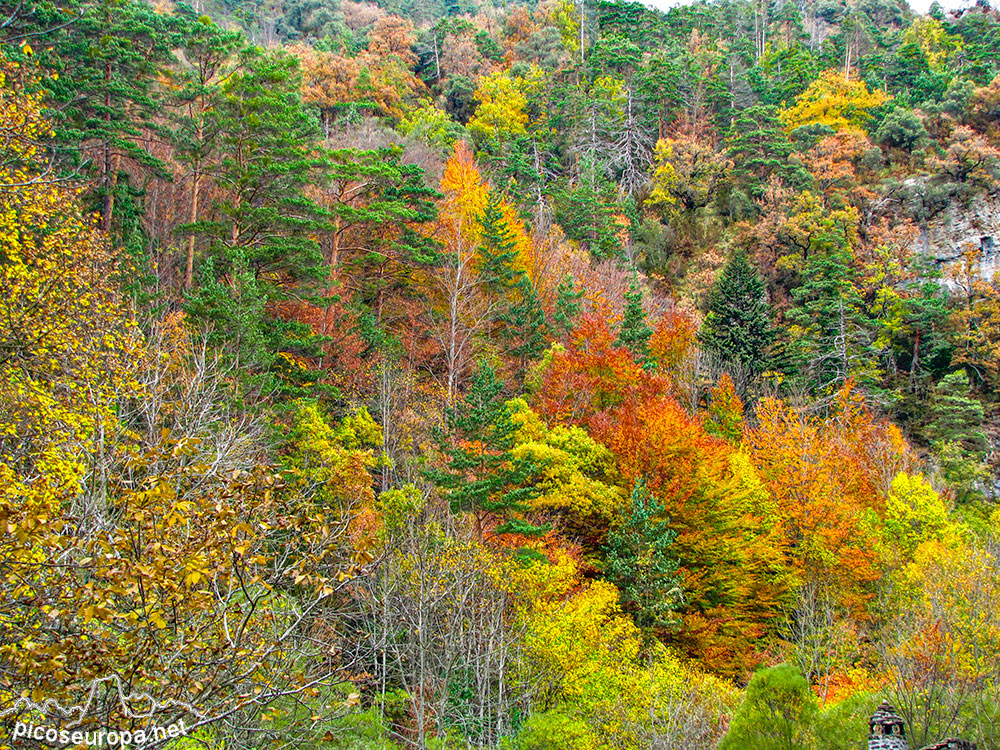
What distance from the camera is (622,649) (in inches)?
699

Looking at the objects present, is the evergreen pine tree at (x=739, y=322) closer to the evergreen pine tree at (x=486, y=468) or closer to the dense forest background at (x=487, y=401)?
the dense forest background at (x=487, y=401)

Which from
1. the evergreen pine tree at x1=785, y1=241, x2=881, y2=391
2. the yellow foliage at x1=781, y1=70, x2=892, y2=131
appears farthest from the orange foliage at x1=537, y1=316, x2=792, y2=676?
the yellow foliage at x1=781, y1=70, x2=892, y2=131

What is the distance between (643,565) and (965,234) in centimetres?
3372

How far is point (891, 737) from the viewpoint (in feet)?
43.1

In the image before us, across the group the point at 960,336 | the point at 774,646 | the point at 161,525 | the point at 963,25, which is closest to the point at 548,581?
the point at 774,646

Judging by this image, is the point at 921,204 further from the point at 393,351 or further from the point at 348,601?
the point at 348,601

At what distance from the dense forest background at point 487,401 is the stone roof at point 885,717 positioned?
1.46 ft

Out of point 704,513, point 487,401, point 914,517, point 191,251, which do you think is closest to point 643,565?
point 704,513

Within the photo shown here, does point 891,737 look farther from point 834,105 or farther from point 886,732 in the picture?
point 834,105

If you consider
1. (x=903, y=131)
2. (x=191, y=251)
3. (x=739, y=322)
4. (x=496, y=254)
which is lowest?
(x=739, y=322)

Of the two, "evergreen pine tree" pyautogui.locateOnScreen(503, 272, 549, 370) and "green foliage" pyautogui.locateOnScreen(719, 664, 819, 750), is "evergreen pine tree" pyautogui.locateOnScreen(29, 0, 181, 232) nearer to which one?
"evergreen pine tree" pyautogui.locateOnScreen(503, 272, 549, 370)

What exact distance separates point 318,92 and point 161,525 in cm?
4331

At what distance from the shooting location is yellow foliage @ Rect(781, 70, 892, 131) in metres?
46.9

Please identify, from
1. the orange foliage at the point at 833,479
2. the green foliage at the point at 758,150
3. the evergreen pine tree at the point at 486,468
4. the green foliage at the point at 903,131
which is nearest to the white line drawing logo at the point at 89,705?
the evergreen pine tree at the point at 486,468
